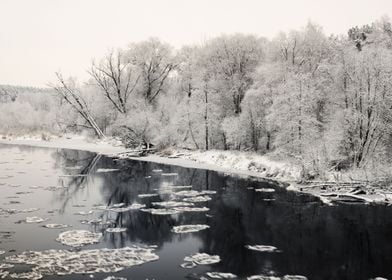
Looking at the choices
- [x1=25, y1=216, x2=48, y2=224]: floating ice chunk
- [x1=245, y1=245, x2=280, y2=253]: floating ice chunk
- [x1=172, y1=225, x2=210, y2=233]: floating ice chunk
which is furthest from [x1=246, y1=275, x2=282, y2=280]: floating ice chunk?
[x1=25, y1=216, x2=48, y2=224]: floating ice chunk

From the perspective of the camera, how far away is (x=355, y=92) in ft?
98.6

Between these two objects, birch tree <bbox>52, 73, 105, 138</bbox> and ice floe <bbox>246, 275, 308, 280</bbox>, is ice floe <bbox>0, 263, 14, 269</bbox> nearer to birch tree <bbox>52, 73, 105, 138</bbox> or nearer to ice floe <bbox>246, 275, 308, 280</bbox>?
ice floe <bbox>246, 275, 308, 280</bbox>

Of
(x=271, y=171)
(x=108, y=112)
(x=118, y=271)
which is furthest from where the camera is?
(x=108, y=112)

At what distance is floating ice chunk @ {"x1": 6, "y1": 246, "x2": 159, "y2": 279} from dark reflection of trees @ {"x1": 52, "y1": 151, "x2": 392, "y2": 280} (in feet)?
3.64

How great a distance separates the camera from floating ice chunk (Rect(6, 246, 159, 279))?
12.6 metres

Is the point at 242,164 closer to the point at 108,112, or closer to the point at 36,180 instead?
the point at 36,180

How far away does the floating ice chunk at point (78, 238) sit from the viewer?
15227 millimetres

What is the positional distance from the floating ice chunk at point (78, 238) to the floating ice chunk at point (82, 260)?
3.03 ft

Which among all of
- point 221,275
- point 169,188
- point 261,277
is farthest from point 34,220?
point 261,277

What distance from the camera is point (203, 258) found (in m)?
14.1

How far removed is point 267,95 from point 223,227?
78.4 feet

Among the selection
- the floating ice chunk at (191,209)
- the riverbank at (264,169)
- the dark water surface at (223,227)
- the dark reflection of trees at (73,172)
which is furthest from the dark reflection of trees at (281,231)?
the dark reflection of trees at (73,172)

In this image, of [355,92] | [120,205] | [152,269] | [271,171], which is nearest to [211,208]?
[120,205]

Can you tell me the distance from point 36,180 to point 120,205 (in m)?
9.49
